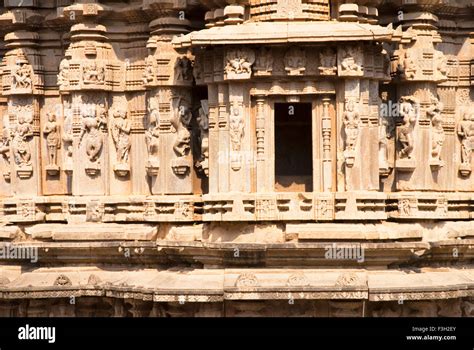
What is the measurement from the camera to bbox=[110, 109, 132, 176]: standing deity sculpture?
103 feet

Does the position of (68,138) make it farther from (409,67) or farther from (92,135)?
(409,67)

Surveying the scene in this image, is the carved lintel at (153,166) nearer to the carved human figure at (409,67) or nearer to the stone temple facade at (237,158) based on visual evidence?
the stone temple facade at (237,158)

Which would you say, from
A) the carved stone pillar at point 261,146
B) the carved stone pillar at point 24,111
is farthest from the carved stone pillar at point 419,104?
the carved stone pillar at point 24,111

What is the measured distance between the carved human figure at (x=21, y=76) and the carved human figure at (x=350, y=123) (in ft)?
20.0

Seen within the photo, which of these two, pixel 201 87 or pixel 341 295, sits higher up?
pixel 201 87

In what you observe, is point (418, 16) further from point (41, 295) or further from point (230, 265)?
point (41, 295)

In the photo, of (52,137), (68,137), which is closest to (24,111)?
(52,137)

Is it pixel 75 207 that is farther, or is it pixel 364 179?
pixel 75 207

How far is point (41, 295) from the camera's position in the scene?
30.0m

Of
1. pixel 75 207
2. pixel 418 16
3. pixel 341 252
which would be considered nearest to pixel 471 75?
pixel 418 16

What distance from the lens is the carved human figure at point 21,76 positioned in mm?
31969

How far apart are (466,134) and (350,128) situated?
2.88 metres
